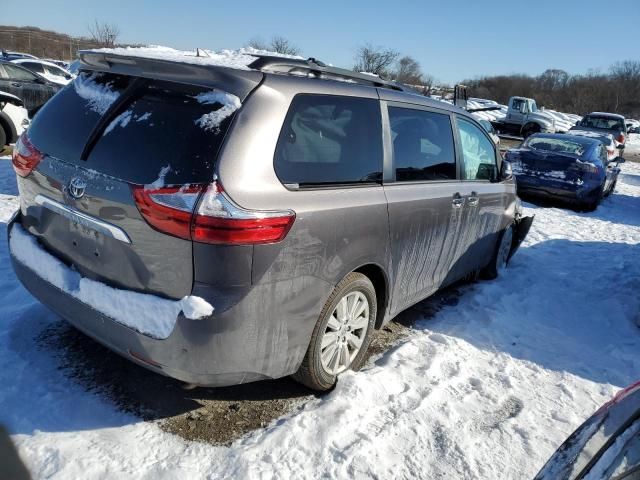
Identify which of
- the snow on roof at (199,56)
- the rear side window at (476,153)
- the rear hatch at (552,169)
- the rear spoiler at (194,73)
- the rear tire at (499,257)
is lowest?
the rear tire at (499,257)

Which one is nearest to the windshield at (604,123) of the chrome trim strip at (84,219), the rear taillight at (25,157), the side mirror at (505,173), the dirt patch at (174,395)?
the side mirror at (505,173)

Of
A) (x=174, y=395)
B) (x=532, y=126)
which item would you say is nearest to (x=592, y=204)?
(x=174, y=395)

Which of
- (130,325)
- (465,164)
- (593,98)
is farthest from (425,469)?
(593,98)

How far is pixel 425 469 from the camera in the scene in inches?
99.3

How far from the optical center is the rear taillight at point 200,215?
7.02 ft

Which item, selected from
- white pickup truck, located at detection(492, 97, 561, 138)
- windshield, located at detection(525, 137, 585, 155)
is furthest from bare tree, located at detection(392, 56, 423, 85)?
windshield, located at detection(525, 137, 585, 155)

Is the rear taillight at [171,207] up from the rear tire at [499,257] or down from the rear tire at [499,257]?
up

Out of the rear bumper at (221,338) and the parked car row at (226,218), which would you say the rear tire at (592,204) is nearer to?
the parked car row at (226,218)

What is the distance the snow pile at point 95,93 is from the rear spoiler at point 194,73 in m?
0.12

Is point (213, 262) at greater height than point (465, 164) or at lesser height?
lesser

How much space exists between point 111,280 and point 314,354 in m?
1.11

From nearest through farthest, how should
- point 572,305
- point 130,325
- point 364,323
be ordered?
1. point 130,325
2. point 364,323
3. point 572,305

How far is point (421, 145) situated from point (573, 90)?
69041mm

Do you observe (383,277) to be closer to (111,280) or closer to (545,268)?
(111,280)
